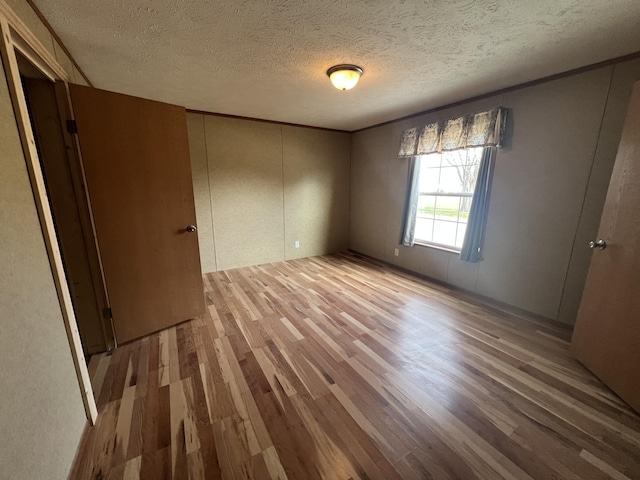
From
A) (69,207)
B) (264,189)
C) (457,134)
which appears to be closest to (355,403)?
(69,207)

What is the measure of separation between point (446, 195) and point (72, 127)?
3.79 metres

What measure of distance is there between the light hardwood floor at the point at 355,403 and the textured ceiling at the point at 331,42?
230 cm

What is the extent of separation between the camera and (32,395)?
3.09 ft

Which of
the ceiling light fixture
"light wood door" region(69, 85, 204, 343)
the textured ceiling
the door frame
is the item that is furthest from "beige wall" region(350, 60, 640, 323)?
the door frame

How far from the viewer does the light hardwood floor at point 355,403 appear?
3.95 ft

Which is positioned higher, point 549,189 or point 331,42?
point 331,42

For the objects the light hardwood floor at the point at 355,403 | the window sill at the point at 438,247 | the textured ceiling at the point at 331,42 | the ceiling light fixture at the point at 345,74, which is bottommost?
the light hardwood floor at the point at 355,403

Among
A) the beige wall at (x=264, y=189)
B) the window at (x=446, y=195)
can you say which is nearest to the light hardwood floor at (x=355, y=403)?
the window at (x=446, y=195)

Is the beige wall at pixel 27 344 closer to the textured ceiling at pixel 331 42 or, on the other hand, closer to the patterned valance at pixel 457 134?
the textured ceiling at pixel 331 42

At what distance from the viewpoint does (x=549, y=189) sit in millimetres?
2359

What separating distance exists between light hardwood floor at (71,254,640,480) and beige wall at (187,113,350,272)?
1.63 m

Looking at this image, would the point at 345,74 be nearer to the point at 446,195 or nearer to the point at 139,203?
the point at 139,203

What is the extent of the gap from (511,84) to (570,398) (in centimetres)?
272

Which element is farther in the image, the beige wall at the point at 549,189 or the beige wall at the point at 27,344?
the beige wall at the point at 549,189
